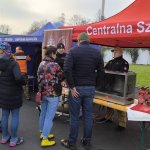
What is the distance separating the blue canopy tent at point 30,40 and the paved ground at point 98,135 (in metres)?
3.13

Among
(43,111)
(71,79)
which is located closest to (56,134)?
(43,111)

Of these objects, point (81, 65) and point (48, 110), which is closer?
point (81, 65)

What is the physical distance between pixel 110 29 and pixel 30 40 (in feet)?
15.4

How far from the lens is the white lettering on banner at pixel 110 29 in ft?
16.6

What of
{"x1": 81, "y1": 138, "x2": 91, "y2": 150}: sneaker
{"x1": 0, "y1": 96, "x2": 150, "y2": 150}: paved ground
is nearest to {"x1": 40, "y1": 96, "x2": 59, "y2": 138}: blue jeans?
{"x1": 0, "y1": 96, "x2": 150, "y2": 150}: paved ground

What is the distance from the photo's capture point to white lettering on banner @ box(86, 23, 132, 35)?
5.07 metres

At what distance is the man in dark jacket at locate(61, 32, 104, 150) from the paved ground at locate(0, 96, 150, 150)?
2.19ft

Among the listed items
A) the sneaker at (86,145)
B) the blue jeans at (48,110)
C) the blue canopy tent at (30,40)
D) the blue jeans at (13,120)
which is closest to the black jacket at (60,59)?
the blue jeans at (48,110)

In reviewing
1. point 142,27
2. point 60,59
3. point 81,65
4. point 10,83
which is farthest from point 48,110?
point 142,27

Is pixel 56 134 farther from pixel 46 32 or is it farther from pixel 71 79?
pixel 46 32

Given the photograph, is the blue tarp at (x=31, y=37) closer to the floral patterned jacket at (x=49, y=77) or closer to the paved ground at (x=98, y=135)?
the paved ground at (x=98, y=135)

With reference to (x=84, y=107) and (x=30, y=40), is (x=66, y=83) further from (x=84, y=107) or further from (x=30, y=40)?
(x=30, y=40)

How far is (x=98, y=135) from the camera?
575cm

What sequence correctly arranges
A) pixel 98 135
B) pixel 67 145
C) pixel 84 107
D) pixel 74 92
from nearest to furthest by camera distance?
1. pixel 74 92
2. pixel 84 107
3. pixel 67 145
4. pixel 98 135
